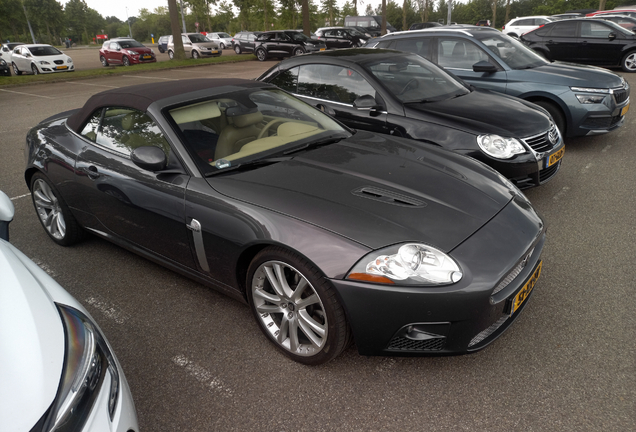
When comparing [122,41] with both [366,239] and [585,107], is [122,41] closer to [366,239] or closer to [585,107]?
[585,107]

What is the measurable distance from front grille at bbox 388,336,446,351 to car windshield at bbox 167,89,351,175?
1414 millimetres

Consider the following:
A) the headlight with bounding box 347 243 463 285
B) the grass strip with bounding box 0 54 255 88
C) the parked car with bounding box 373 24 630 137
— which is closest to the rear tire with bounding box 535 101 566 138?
the parked car with bounding box 373 24 630 137

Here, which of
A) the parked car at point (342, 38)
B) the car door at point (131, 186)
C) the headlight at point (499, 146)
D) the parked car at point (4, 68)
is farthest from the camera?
the parked car at point (342, 38)

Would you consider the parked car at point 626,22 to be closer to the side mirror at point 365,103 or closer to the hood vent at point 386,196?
the side mirror at point 365,103

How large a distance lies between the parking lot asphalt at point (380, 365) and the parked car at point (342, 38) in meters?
22.5

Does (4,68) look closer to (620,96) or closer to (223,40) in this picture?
(223,40)

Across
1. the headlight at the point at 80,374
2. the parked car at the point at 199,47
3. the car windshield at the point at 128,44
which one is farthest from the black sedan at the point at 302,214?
the parked car at the point at 199,47

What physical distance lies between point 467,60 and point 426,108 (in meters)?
2.61

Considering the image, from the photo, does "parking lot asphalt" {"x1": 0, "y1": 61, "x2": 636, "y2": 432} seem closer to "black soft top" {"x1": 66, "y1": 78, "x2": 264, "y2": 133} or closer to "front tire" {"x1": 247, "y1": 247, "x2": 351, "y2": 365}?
"front tire" {"x1": 247, "y1": 247, "x2": 351, "y2": 365}

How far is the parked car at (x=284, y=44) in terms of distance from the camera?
76.5 feet

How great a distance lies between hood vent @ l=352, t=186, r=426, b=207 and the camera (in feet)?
8.04

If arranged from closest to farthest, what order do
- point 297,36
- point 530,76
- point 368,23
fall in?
point 530,76 < point 297,36 < point 368,23

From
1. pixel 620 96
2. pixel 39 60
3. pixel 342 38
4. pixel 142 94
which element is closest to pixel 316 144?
pixel 142 94

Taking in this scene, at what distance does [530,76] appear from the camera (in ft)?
20.3
